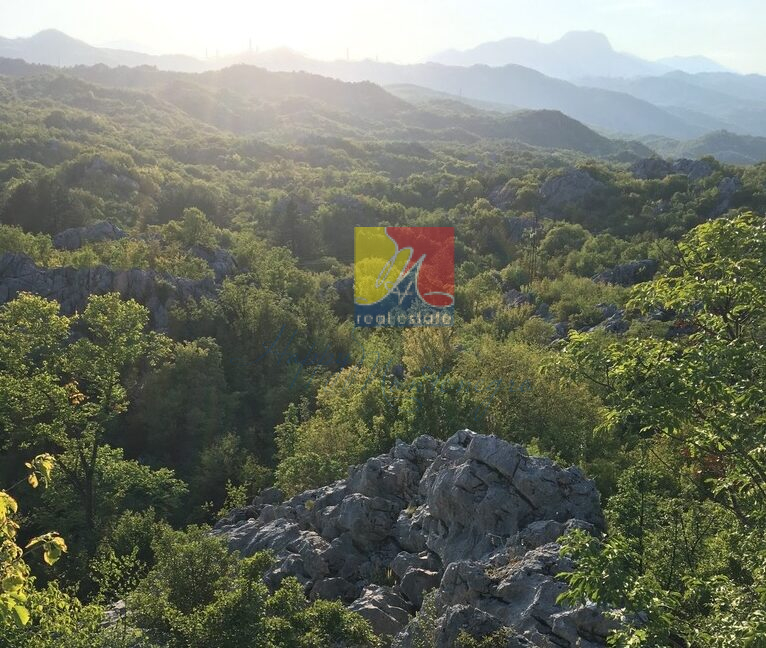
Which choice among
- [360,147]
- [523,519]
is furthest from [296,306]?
[360,147]

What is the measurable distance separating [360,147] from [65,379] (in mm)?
99649

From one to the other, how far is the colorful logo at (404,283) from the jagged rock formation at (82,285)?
1422 centimetres

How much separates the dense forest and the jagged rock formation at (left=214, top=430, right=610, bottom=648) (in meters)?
A: 1.58

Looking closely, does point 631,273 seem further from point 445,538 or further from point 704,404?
point 704,404

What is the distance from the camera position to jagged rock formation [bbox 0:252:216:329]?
1217 inches

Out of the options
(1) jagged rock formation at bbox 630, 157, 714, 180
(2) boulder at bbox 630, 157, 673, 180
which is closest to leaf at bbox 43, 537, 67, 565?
(1) jagged rock formation at bbox 630, 157, 714, 180

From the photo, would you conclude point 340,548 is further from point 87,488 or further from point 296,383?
point 296,383

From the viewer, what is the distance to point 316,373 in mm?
32812

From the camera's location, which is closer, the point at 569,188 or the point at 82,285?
the point at 82,285

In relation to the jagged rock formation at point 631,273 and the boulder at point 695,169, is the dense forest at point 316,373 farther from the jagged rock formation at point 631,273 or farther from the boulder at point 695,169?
the boulder at point 695,169

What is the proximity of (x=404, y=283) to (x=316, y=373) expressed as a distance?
1402 centimetres

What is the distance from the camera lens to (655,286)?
9711mm

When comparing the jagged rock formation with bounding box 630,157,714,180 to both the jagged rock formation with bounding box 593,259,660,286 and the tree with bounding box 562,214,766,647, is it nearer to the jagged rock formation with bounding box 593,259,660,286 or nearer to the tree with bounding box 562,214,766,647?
the jagged rock formation with bounding box 593,259,660,286

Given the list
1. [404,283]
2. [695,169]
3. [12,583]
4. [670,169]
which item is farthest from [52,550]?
[670,169]
